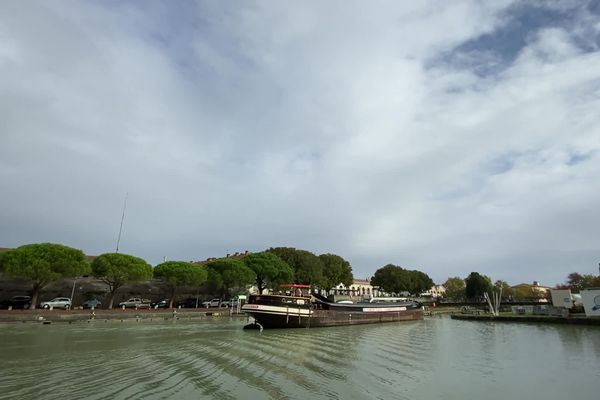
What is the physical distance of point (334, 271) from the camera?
9400 centimetres

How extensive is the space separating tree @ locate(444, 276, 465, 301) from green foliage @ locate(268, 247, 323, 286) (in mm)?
69239

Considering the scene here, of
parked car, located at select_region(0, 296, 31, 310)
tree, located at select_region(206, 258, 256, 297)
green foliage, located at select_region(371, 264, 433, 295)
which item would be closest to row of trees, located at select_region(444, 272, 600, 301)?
green foliage, located at select_region(371, 264, 433, 295)

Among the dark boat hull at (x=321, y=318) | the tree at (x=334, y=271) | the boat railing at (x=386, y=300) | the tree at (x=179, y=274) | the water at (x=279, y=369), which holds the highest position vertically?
the tree at (x=334, y=271)

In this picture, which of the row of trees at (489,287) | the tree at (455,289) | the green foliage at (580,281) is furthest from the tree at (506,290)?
the green foliage at (580,281)

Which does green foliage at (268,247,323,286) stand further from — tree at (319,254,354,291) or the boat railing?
the boat railing

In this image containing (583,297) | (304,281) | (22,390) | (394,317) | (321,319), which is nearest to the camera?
(22,390)

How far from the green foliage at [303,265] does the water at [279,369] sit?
57093 mm

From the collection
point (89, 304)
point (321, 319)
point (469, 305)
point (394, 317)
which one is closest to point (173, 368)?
point (321, 319)

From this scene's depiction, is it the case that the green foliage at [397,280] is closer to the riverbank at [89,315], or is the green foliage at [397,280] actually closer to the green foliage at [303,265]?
the green foliage at [303,265]

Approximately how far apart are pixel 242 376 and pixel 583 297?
152 feet

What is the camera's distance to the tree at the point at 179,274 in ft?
211

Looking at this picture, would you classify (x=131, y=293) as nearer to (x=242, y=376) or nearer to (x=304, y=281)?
(x=304, y=281)

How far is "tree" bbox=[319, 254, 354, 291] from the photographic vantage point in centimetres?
9329

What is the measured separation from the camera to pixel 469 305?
105 meters
